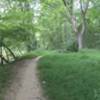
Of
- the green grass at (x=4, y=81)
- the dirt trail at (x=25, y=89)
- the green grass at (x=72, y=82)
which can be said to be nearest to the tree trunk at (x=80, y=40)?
the green grass at (x=72, y=82)

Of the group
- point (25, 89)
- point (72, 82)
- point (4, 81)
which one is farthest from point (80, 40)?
point (25, 89)

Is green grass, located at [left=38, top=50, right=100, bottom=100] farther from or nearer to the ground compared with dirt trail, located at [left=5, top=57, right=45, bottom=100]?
farther from the ground

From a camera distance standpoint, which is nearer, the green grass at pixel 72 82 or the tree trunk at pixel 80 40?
the green grass at pixel 72 82

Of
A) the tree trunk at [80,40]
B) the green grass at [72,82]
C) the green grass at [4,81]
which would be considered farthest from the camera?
the tree trunk at [80,40]

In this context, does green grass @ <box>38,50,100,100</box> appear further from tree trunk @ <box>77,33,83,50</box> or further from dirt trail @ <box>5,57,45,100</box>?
tree trunk @ <box>77,33,83,50</box>

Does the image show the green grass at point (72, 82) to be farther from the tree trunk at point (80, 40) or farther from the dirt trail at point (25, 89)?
the tree trunk at point (80, 40)

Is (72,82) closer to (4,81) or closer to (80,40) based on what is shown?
(4,81)

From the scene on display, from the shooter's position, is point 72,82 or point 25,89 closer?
point 25,89

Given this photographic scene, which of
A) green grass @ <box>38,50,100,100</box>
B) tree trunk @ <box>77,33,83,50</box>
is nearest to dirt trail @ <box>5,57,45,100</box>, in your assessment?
green grass @ <box>38,50,100,100</box>

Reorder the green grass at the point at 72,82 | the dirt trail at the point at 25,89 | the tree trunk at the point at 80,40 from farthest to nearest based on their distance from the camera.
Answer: the tree trunk at the point at 80,40
the dirt trail at the point at 25,89
the green grass at the point at 72,82

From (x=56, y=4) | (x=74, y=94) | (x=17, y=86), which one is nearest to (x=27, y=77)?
(x=17, y=86)

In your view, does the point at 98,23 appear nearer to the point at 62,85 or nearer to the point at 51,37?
the point at 51,37

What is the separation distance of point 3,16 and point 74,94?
35.2ft

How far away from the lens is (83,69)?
555 inches
